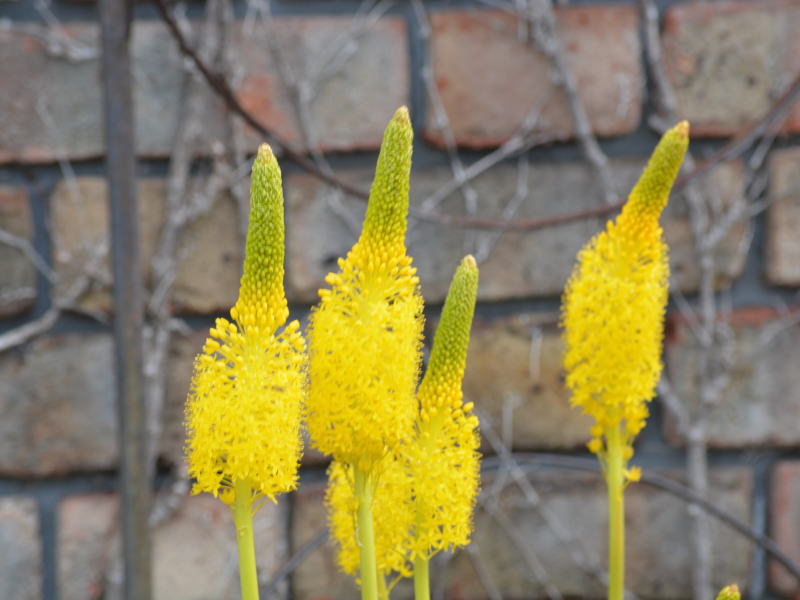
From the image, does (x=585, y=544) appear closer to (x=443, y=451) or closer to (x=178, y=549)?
(x=178, y=549)

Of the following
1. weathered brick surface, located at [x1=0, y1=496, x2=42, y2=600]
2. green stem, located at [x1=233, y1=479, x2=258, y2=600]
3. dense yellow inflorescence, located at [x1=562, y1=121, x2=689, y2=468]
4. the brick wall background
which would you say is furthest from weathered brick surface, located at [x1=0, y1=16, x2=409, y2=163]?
green stem, located at [x1=233, y1=479, x2=258, y2=600]

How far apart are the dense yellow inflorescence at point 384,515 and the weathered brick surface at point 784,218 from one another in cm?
59

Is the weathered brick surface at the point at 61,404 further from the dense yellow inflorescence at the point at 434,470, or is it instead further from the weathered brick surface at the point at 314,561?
the dense yellow inflorescence at the point at 434,470

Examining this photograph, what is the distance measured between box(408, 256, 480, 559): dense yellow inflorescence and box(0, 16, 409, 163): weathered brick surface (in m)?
0.50

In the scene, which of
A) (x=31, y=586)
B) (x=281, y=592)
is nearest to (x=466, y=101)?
(x=281, y=592)

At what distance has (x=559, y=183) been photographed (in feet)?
2.61

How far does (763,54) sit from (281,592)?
2.09 feet

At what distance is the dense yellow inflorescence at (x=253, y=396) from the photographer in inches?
10.4

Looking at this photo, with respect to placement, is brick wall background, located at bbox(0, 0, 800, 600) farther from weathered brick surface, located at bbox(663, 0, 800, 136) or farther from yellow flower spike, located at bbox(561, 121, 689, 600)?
yellow flower spike, located at bbox(561, 121, 689, 600)

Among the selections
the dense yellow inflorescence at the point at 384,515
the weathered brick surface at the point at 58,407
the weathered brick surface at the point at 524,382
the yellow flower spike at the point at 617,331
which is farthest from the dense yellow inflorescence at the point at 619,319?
the weathered brick surface at the point at 58,407

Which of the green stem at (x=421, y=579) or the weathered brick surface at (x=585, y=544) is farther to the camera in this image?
the weathered brick surface at (x=585, y=544)

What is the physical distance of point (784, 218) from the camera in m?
0.79

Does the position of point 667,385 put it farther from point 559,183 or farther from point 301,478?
point 301,478

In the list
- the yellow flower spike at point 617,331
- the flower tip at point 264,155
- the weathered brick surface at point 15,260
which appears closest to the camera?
the flower tip at point 264,155
